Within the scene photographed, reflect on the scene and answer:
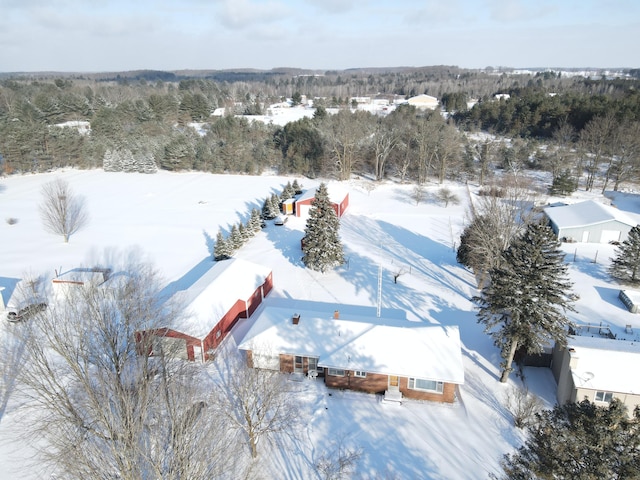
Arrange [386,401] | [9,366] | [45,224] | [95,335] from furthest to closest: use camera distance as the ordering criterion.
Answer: [45,224] < [9,366] < [386,401] < [95,335]

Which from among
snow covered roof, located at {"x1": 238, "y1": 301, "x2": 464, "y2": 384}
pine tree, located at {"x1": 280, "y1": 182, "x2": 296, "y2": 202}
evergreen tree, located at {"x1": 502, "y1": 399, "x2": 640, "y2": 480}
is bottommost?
snow covered roof, located at {"x1": 238, "y1": 301, "x2": 464, "y2": 384}

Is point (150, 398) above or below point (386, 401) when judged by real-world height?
above

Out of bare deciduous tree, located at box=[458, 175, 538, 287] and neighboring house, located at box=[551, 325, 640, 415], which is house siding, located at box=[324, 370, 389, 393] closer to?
neighboring house, located at box=[551, 325, 640, 415]

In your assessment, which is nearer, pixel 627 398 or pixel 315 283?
pixel 627 398

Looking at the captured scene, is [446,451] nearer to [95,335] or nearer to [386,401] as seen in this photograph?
[386,401]

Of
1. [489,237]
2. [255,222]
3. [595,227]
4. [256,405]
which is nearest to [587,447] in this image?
[256,405]

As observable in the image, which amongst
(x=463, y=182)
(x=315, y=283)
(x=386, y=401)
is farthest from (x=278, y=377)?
(x=463, y=182)

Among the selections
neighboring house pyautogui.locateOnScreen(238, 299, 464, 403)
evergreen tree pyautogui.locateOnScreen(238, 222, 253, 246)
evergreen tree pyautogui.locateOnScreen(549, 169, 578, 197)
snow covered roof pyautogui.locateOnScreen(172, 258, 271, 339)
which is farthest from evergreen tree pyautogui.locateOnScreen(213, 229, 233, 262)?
evergreen tree pyautogui.locateOnScreen(549, 169, 578, 197)

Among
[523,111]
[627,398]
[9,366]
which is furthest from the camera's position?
[523,111]
